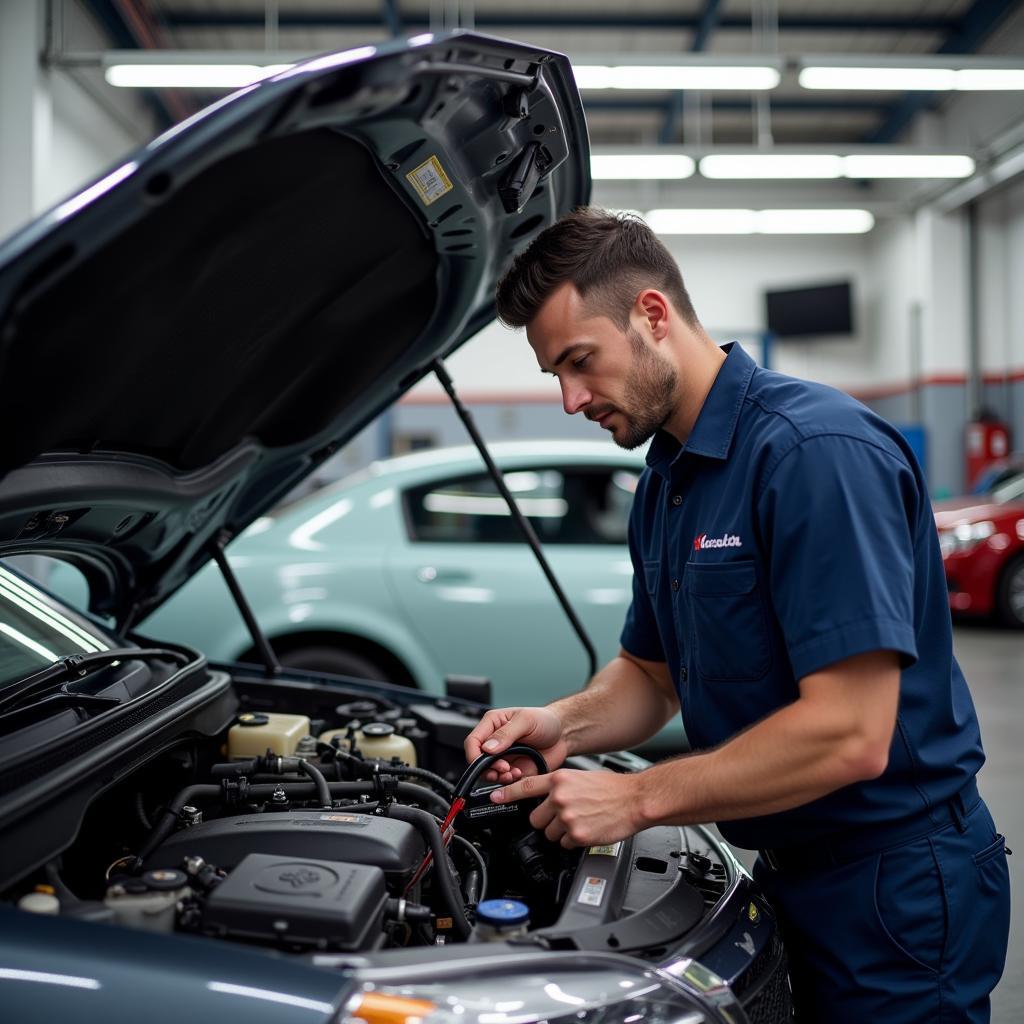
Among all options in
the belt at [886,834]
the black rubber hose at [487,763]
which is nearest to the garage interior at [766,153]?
the belt at [886,834]

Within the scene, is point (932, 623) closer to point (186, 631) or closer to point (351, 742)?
point (351, 742)

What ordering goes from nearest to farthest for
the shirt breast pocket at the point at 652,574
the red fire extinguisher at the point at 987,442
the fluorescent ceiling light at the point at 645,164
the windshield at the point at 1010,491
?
the shirt breast pocket at the point at 652,574
the windshield at the point at 1010,491
the fluorescent ceiling light at the point at 645,164
the red fire extinguisher at the point at 987,442

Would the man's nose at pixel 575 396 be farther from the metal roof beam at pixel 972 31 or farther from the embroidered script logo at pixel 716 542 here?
the metal roof beam at pixel 972 31

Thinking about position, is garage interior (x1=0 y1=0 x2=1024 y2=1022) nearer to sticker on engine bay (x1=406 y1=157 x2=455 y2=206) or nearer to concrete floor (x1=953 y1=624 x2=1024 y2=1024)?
concrete floor (x1=953 y1=624 x2=1024 y2=1024)

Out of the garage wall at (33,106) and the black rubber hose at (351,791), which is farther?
the garage wall at (33,106)

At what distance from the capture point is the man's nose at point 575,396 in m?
1.50

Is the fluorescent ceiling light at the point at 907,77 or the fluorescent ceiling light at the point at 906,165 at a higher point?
the fluorescent ceiling light at the point at 907,77

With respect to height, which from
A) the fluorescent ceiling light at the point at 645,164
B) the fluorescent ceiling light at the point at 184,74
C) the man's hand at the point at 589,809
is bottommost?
the man's hand at the point at 589,809

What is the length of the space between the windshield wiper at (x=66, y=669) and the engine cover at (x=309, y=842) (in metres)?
0.38

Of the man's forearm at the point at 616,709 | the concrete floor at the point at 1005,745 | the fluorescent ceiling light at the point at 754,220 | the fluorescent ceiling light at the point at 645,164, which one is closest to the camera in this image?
the man's forearm at the point at 616,709

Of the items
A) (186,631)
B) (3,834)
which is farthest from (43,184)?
(3,834)

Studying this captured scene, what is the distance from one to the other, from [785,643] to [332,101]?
0.91 meters

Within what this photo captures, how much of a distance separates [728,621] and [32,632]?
4.27 feet

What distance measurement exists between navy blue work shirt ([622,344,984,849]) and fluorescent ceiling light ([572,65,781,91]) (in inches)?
231
